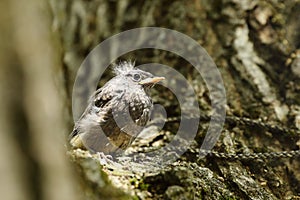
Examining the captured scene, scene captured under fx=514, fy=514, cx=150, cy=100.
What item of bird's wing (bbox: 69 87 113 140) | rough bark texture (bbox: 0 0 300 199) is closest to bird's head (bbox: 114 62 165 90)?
bird's wing (bbox: 69 87 113 140)

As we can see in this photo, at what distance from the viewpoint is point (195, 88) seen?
149 inches

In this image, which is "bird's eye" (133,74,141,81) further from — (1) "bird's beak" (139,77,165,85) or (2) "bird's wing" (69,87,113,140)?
(2) "bird's wing" (69,87,113,140)

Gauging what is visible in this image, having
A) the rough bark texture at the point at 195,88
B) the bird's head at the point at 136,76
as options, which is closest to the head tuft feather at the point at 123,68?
the bird's head at the point at 136,76

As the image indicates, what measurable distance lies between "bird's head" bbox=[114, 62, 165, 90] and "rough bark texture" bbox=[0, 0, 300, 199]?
387 mm

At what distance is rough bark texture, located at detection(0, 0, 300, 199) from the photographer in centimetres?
128

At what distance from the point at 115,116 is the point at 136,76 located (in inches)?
15.0

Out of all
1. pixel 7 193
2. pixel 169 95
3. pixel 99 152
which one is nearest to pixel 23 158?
pixel 7 193

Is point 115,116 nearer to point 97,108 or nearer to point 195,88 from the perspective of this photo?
point 97,108

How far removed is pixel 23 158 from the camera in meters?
1.23

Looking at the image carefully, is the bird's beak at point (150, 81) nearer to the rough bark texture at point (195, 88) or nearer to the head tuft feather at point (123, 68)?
the head tuft feather at point (123, 68)

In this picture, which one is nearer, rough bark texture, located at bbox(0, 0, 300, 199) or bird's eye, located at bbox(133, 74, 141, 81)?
rough bark texture, located at bbox(0, 0, 300, 199)

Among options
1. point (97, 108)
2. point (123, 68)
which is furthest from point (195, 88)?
point (97, 108)

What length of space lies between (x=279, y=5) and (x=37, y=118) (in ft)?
10.1

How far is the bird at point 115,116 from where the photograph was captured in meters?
2.97
